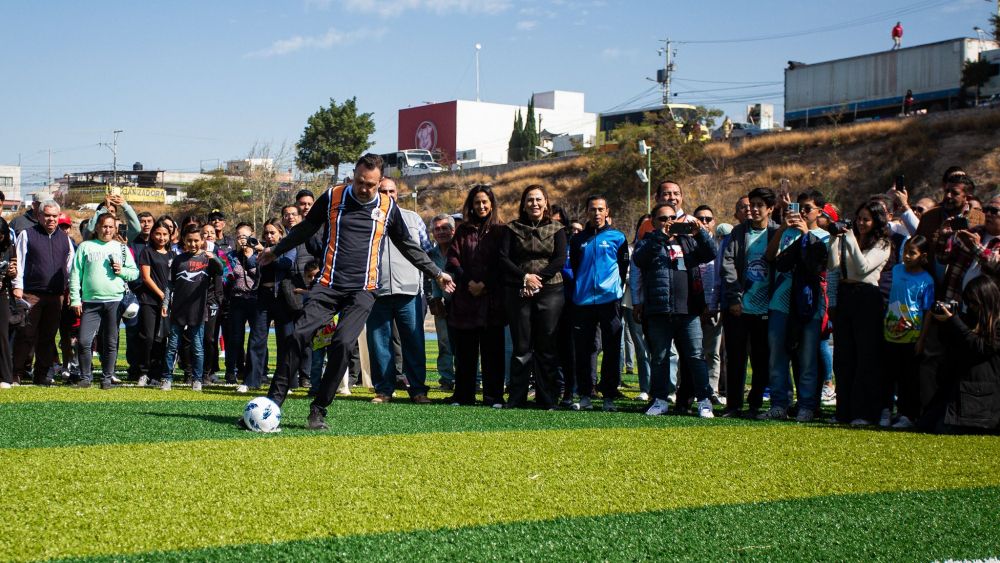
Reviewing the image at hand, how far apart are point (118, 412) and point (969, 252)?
7.38m

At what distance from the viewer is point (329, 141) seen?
80.4 metres

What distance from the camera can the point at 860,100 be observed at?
47312 mm

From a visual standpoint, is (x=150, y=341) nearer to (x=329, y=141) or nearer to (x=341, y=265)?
(x=341, y=265)

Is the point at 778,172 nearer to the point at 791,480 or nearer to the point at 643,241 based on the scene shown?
the point at 643,241

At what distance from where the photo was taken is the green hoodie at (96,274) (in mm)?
11312

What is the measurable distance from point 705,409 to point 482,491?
444 centimetres

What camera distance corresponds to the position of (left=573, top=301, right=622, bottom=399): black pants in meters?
10.3

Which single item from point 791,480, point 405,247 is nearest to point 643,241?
point 405,247

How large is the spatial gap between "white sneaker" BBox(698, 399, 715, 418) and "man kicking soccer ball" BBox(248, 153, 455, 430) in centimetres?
303

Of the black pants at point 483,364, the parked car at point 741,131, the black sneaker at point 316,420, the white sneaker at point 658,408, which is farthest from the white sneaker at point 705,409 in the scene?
the parked car at point 741,131

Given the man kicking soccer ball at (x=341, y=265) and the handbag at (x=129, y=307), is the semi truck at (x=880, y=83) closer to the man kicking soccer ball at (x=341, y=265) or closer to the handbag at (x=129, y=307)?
the handbag at (x=129, y=307)

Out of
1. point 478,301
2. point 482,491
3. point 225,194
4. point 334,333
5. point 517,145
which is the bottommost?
point 482,491

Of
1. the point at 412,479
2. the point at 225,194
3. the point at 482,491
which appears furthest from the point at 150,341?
the point at 225,194

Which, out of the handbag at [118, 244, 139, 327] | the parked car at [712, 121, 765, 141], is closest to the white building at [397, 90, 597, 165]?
the parked car at [712, 121, 765, 141]
